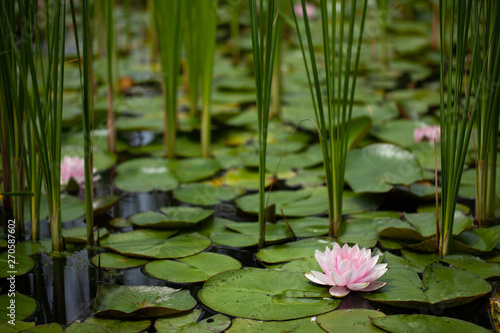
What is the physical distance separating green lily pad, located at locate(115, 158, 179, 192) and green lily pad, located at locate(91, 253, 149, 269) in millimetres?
448

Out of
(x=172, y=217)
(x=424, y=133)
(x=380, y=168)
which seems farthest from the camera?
(x=424, y=133)

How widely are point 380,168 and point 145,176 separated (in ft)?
→ 2.72

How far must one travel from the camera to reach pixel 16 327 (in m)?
0.86

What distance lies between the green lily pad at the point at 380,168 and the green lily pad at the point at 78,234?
0.75m

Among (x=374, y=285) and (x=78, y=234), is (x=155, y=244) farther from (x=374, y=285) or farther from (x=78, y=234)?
(x=374, y=285)

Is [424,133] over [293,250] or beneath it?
over

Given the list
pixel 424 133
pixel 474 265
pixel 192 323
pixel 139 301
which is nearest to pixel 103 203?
pixel 139 301

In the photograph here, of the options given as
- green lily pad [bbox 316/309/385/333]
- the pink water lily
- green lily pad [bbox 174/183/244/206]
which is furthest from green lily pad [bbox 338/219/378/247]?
green lily pad [bbox 174/183/244/206]

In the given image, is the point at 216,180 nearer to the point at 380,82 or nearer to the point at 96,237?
the point at 96,237

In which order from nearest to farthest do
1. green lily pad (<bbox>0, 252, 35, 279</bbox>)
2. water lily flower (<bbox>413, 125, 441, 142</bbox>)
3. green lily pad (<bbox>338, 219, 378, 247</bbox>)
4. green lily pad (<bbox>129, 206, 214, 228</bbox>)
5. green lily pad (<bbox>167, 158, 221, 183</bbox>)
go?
green lily pad (<bbox>0, 252, 35, 279</bbox>), green lily pad (<bbox>338, 219, 378, 247</bbox>), green lily pad (<bbox>129, 206, 214, 228</bbox>), green lily pad (<bbox>167, 158, 221, 183</bbox>), water lily flower (<bbox>413, 125, 441, 142</bbox>)

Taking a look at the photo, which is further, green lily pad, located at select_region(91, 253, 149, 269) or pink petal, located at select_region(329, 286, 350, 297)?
green lily pad, located at select_region(91, 253, 149, 269)

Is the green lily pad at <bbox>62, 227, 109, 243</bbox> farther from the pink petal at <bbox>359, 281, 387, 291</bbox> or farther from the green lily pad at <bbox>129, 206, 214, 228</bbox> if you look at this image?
the pink petal at <bbox>359, 281, 387, 291</bbox>

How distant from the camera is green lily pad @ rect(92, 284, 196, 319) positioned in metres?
0.90

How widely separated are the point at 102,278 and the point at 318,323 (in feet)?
1.67
